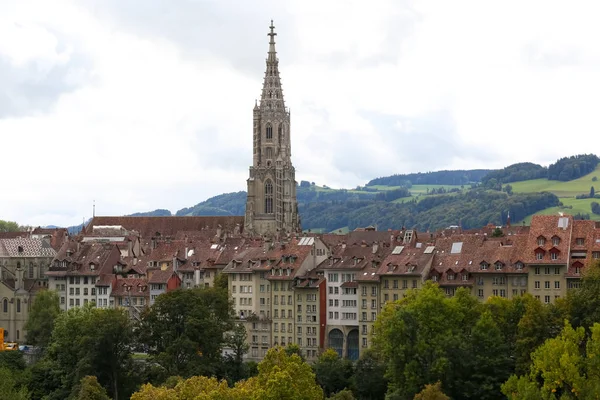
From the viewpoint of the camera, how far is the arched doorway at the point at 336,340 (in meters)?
165

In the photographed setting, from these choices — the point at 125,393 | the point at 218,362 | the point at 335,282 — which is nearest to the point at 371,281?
the point at 335,282

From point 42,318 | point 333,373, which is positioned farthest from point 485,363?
point 42,318

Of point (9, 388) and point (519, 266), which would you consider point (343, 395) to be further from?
point (9, 388)

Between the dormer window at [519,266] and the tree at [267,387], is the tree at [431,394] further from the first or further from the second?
the dormer window at [519,266]

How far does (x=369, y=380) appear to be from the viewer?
5650 inches

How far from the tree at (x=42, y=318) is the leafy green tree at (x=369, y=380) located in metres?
49.2

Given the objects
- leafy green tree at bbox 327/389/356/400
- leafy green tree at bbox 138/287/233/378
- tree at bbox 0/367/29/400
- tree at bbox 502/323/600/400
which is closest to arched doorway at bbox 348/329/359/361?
leafy green tree at bbox 138/287/233/378

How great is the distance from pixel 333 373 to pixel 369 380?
16.2 feet

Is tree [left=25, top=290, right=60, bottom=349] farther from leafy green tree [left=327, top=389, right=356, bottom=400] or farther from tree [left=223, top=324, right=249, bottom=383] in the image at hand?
leafy green tree [left=327, top=389, right=356, bottom=400]

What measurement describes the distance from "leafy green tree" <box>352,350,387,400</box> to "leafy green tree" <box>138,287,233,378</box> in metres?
16.2

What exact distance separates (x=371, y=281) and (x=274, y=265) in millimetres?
15699

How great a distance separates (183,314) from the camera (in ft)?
515

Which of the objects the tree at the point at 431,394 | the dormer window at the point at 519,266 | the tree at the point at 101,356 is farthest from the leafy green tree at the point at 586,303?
the tree at the point at 101,356

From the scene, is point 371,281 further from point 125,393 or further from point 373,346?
point 125,393
